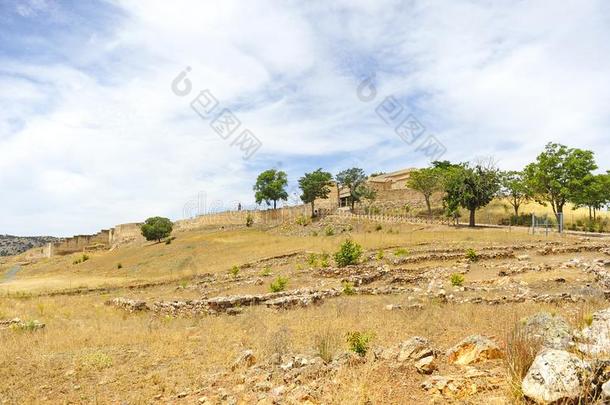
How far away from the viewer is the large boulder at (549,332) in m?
5.41

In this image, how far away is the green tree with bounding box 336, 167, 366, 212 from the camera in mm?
64875

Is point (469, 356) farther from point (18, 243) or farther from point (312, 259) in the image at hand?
point (18, 243)

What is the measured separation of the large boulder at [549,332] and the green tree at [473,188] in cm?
4023

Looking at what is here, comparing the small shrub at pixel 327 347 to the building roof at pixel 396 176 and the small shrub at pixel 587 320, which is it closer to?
the small shrub at pixel 587 320

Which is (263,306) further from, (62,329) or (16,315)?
(16,315)

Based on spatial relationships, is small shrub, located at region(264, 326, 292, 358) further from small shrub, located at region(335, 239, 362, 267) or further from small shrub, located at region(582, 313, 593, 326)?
small shrub, located at region(335, 239, 362, 267)

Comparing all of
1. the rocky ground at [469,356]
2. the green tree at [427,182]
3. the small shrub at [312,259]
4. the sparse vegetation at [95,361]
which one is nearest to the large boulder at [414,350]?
the rocky ground at [469,356]

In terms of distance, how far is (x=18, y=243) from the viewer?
114625mm

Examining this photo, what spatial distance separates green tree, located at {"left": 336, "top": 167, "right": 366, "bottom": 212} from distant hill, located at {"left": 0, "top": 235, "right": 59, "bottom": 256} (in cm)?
8038

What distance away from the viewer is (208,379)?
739cm

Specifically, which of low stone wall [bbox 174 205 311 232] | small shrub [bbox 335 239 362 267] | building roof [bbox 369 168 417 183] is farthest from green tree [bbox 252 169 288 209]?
small shrub [bbox 335 239 362 267]

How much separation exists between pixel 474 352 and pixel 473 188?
42005 mm

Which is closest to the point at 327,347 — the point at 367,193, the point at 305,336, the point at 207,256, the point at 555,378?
the point at 305,336

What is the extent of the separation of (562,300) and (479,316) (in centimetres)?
327
